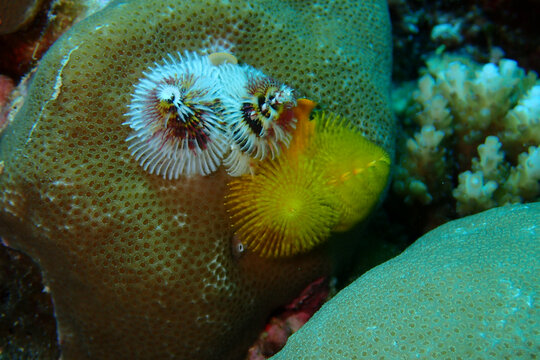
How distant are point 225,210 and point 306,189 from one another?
0.62 meters

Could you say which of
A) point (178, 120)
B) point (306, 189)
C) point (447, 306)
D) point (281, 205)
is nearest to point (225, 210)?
point (281, 205)

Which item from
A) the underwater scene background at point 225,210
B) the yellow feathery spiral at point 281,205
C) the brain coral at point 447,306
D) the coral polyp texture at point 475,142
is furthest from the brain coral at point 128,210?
the coral polyp texture at point 475,142

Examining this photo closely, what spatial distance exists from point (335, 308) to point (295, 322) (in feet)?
2.80

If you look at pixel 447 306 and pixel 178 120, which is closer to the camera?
pixel 447 306

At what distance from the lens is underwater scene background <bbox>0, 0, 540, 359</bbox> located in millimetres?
2055

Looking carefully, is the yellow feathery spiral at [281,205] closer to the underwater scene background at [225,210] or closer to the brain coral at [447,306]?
the underwater scene background at [225,210]

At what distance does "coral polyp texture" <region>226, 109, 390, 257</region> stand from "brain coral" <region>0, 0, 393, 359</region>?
7.1 inches

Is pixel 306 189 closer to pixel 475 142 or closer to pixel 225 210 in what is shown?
pixel 225 210

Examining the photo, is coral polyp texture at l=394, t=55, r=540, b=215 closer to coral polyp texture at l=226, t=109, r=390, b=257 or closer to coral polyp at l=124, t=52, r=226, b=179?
coral polyp texture at l=226, t=109, r=390, b=257

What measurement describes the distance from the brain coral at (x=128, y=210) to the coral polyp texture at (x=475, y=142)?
49.9 inches

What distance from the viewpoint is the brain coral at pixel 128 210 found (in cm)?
243

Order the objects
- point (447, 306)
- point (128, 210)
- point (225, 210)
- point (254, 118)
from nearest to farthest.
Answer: point (447, 306) → point (254, 118) → point (128, 210) → point (225, 210)

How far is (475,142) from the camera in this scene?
12.0ft

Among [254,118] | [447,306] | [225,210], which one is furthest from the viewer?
[225,210]
